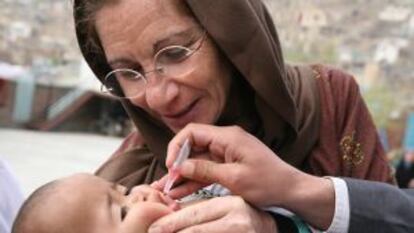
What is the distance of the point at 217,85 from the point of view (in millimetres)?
1106

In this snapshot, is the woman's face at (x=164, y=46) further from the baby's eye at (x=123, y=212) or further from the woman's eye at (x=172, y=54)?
the baby's eye at (x=123, y=212)

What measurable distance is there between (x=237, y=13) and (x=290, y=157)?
303 mm

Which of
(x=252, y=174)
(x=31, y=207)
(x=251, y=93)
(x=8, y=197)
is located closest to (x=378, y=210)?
(x=252, y=174)

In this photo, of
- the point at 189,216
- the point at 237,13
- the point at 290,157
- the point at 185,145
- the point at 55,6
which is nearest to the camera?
the point at 189,216

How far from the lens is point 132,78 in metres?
1.12

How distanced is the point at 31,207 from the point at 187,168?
10.6 inches

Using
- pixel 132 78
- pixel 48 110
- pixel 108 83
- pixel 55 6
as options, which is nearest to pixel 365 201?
pixel 132 78

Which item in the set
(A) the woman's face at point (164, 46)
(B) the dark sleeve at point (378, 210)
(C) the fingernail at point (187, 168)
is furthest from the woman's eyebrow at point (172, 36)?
(B) the dark sleeve at point (378, 210)

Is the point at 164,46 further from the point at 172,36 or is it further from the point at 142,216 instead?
the point at 142,216

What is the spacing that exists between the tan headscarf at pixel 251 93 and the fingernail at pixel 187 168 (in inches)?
9.3

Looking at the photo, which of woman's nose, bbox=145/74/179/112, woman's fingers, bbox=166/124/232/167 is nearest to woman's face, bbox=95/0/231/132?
woman's nose, bbox=145/74/179/112

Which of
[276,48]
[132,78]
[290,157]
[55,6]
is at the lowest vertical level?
[55,6]

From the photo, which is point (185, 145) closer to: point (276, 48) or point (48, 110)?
point (276, 48)

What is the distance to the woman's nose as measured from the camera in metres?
1.05
